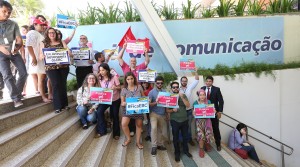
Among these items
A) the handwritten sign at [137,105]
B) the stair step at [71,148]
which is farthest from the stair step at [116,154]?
the handwritten sign at [137,105]

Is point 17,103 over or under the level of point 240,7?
under

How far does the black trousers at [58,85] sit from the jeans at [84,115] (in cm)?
30

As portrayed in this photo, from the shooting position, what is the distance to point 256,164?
5.05 m

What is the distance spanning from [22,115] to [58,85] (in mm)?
725

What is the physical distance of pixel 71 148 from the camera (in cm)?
335

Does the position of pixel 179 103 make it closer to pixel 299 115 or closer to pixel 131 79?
pixel 131 79

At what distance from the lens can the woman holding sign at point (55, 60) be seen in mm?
3943

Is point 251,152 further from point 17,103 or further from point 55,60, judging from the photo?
point 17,103

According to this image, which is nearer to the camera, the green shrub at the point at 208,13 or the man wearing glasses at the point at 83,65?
the man wearing glasses at the point at 83,65

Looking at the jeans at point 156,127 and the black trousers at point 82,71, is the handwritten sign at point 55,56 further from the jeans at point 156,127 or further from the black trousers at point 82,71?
the jeans at point 156,127

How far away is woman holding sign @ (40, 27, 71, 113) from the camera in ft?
12.9

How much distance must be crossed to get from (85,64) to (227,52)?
369cm

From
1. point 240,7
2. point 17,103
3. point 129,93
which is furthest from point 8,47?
point 240,7

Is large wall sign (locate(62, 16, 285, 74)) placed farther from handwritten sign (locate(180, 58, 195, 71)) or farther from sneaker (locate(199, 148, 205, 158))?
sneaker (locate(199, 148, 205, 158))
